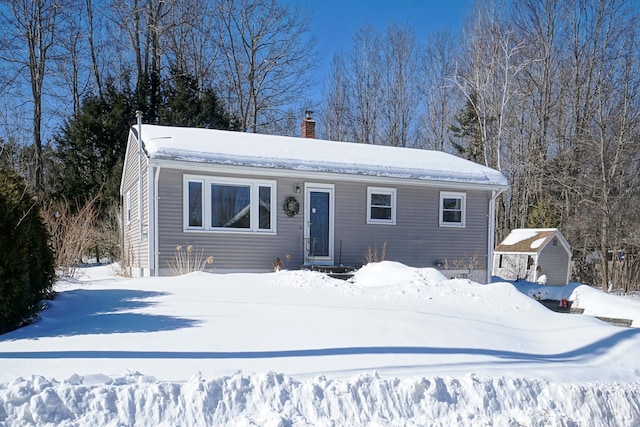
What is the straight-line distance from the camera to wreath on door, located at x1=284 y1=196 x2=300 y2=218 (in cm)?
1214

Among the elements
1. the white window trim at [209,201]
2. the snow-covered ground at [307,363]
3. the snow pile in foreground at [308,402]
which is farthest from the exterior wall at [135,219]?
the snow pile in foreground at [308,402]

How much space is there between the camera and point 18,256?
5.70 m

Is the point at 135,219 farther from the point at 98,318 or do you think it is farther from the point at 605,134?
the point at 605,134

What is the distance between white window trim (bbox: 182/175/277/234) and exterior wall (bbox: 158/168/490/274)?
9cm

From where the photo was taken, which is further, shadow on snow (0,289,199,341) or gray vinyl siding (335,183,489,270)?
gray vinyl siding (335,183,489,270)

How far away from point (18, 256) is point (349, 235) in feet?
27.3

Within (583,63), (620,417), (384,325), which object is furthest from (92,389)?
(583,63)

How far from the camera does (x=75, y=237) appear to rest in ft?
36.7

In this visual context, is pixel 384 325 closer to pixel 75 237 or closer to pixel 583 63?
pixel 75 237

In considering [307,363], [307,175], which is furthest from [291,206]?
[307,363]

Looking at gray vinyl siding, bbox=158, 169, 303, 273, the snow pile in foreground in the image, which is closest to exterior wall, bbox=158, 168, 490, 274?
gray vinyl siding, bbox=158, 169, 303, 273

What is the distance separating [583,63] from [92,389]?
999 inches

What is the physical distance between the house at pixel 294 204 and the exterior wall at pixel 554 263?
2920 millimetres

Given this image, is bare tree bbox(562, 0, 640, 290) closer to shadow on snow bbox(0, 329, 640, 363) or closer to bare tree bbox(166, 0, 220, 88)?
shadow on snow bbox(0, 329, 640, 363)
